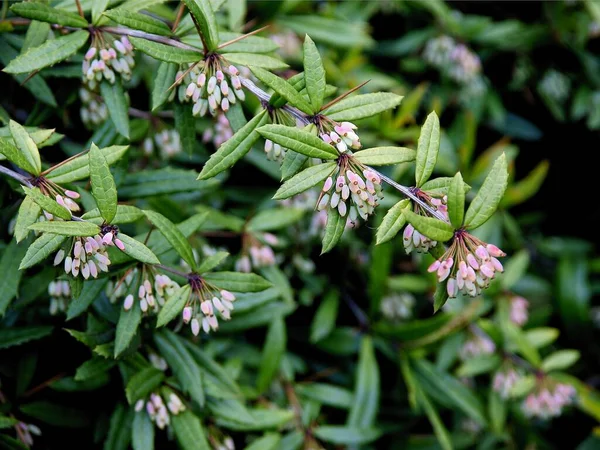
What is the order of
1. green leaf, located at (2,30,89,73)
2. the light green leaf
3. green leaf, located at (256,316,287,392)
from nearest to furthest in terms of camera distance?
the light green leaf → green leaf, located at (2,30,89,73) → green leaf, located at (256,316,287,392)

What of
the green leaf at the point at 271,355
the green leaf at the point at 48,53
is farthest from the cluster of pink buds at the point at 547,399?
the green leaf at the point at 48,53

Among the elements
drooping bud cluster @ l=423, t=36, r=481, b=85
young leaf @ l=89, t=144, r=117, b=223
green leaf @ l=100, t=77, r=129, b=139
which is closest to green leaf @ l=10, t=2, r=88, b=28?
green leaf @ l=100, t=77, r=129, b=139

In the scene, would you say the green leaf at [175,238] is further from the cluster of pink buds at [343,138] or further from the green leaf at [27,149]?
the cluster of pink buds at [343,138]

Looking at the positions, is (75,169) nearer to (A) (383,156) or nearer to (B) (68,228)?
(B) (68,228)

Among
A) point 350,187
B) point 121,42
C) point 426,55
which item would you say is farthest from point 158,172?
point 426,55

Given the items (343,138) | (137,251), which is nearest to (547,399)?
(343,138)

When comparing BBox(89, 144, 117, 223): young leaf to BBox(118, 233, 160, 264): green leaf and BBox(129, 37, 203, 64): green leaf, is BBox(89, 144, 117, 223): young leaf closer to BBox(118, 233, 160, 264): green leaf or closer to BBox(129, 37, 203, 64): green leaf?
BBox(118, 233, 160, 264): green leaf
